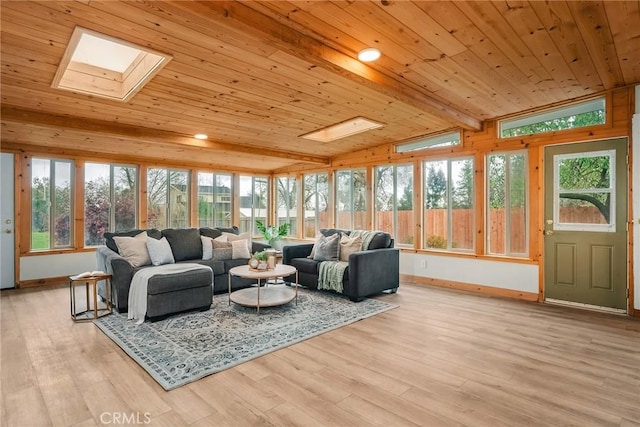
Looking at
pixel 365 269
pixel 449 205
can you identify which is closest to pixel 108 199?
pixel 365 269

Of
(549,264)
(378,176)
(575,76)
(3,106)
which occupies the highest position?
(575,76)

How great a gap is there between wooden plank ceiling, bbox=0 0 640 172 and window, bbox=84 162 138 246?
1043 mm

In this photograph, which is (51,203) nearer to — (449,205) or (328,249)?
(328,249)

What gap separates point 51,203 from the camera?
5.63 meters

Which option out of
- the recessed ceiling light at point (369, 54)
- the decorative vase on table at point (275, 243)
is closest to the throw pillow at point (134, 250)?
the decorative vase on table at point (275, 243)

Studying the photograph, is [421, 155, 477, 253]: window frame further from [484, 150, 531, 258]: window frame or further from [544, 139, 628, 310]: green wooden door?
[544, 139, 628, 310]: green wooden door

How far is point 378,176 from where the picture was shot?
6.48 m

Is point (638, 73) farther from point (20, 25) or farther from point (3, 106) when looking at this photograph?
point (3, 106)

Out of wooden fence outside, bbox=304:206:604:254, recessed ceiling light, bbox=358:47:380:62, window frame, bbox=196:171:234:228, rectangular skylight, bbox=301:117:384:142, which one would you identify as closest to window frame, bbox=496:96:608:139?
wooden fence outside, bbox=304:206:604:254

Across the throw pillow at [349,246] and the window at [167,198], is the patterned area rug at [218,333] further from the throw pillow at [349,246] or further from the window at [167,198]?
the window at [167,198]

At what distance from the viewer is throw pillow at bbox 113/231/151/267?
4.34 m

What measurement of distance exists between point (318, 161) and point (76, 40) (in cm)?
490

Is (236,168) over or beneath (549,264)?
over

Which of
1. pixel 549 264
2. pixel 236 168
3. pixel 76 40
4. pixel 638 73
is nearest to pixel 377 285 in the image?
pixel 549 264
